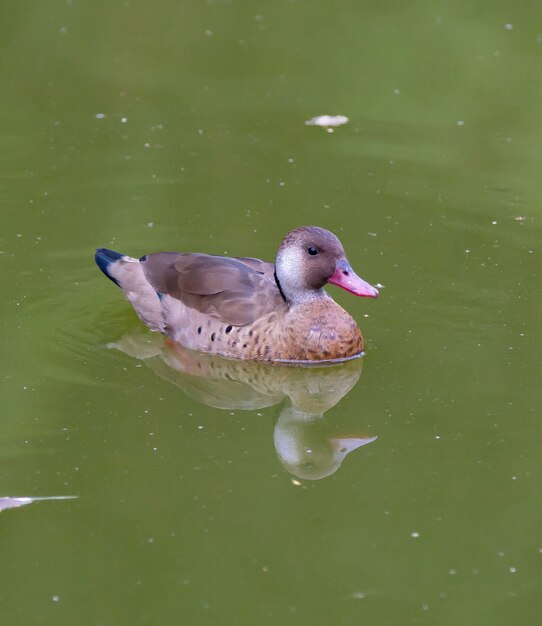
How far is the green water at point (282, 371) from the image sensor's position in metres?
6.20

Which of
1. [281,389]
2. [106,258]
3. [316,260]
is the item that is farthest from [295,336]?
[106,258]

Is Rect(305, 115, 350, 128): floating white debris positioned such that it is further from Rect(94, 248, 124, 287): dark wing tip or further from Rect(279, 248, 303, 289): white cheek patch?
Rect(279, 248, 303, 289): white cheek patch

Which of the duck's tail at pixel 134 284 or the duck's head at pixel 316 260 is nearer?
the duck's head at pixel 316 260

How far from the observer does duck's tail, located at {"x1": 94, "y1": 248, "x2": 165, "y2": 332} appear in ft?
28.6

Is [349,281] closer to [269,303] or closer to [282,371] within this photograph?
[269,303]

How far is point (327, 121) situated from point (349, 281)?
12.1 feet

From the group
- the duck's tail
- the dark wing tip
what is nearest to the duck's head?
the duck's tail

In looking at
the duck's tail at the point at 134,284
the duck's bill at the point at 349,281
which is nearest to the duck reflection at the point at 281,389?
the duck's tail at the point at 134,284

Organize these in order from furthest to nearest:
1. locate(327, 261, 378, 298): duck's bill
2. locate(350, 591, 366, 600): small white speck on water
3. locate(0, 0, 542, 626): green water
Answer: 1. locate(327, 261, 378, 298): duck's bill
2. locate(0, 0, 542, 626): green water
3. locate(350, 591, 366, 600): small white speck on water

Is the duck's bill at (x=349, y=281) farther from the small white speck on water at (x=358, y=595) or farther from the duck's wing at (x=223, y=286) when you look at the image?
the small white speck on water at (x=358, y=595)

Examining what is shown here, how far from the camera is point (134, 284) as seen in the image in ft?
28.8

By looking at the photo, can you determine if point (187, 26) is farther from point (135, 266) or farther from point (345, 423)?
point (345, 423)

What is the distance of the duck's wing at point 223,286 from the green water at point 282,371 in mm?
356

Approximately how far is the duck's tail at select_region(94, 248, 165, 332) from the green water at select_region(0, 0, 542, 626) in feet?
0.51
